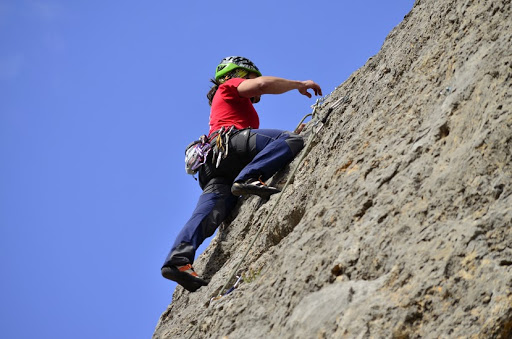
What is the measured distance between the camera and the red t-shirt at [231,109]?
7.95m

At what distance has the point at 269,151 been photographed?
725 cm

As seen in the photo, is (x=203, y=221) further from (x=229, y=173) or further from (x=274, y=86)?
(x=274, y=86)

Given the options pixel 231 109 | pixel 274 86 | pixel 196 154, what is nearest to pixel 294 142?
pixel 274 86

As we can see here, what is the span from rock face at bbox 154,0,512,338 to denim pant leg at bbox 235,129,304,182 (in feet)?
1.39

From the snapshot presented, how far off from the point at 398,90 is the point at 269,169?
171 centimetres

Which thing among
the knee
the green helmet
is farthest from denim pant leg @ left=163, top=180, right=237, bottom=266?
the green helmet

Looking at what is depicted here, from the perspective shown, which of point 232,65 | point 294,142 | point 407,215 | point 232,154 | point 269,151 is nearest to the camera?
point 407,215

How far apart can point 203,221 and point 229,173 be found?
70 centimetres

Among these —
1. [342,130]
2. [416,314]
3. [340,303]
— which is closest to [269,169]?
[342,130]

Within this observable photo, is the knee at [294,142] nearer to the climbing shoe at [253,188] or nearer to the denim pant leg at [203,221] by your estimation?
the climbing shoe at [253,188]

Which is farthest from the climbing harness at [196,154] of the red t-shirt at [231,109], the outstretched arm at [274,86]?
the outstretched arm at [274,86]

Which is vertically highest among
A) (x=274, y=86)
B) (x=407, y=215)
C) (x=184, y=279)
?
(x=274, y=86)

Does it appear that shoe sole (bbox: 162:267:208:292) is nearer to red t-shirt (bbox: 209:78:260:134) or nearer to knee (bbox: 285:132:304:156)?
knee (bbox: 285:132:304:156)

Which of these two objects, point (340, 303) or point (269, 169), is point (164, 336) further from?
point (340, 303)
